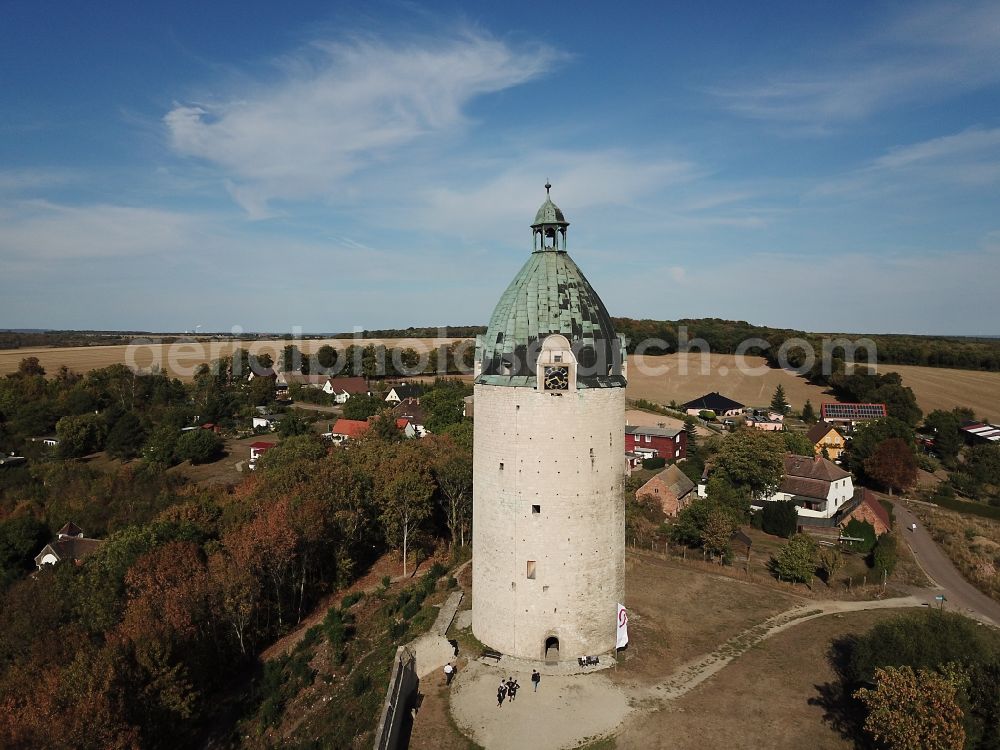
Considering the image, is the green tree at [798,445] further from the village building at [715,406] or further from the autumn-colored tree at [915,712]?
the autumn-colored tree at [915,712]

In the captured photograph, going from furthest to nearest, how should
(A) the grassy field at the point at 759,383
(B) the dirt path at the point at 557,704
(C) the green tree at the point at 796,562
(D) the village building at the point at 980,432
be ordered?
(A) the grassy field at the point at 759,383
(D) the village building at the point at 980,432
(C) the green tree at the point at 796,562
(B) the dirt path at the point at 557,704

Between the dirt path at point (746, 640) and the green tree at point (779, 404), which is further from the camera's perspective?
the green tree at point (779, 404)

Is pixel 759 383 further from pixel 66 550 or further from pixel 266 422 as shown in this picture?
pixel 66 550

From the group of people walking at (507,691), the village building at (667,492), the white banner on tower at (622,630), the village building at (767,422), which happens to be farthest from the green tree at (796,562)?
the village building at (767,422)

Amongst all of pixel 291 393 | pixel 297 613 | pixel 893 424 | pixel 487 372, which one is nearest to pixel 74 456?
pixel 291 393

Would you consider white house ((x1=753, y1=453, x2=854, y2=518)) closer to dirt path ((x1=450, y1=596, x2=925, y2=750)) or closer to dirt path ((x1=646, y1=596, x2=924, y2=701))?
dirt path ((x1=646, y1=596, x2=924, y2=701))

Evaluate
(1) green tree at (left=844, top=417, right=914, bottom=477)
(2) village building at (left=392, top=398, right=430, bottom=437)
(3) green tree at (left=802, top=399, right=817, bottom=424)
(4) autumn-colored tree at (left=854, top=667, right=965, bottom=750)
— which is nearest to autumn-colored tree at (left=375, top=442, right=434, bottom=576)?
(4) autumn-colored tree at (left=854, top=667, right=965, bottom=750)

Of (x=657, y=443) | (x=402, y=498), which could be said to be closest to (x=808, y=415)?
(x=657, y=443)
